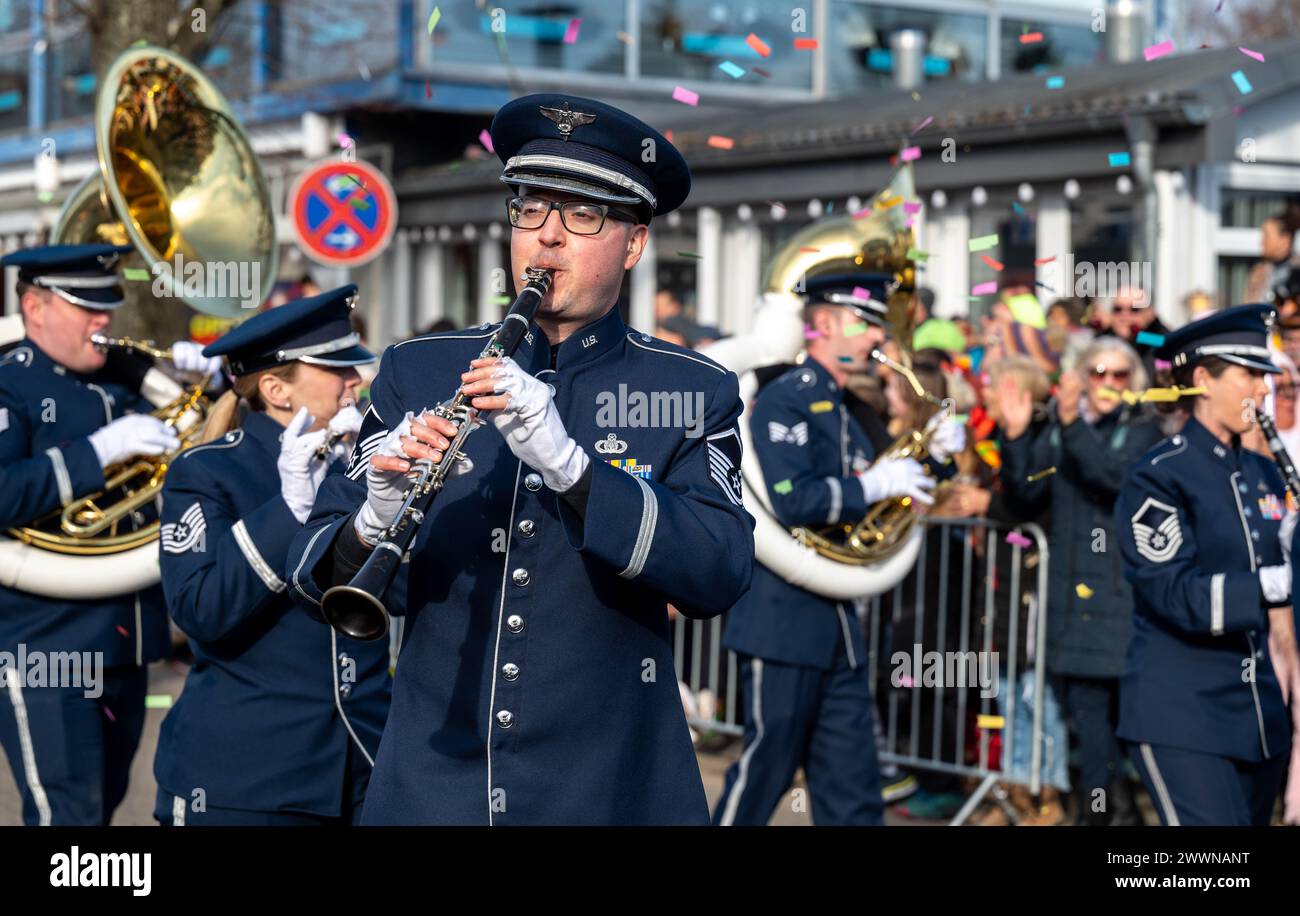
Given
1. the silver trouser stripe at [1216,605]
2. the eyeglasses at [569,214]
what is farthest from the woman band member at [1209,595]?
the eyeglasses at [569,214]

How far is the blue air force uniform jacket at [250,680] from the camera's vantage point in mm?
4312


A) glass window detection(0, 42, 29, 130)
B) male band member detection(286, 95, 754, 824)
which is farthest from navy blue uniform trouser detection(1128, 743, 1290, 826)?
glass window detection(0, 42, 29, 130)

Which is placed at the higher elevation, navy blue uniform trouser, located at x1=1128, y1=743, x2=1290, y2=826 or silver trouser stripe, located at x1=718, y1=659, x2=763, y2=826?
navy blue uniform trouser, located at x1=1128, y1=743, x2=1290, y2=826

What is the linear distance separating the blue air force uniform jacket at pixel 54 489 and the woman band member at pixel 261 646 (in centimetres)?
120

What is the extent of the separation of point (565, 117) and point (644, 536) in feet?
2.51

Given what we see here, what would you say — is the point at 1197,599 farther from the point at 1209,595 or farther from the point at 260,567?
the point at 260,567

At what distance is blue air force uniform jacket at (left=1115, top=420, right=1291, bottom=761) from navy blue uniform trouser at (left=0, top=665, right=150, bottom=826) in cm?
308

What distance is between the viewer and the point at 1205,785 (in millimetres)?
5168

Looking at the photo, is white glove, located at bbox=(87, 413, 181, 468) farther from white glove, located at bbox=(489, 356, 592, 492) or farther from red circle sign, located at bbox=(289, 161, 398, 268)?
red circle sign, located at bbox=(289, 161, 398, 268)

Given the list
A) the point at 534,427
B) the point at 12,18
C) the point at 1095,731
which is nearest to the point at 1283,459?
the point at 1095,731

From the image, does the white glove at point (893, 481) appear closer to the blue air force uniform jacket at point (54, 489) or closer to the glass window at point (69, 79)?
the blue air force uniform jacket at point (54, 489)

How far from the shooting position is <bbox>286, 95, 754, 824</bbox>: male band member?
10.3 feet
